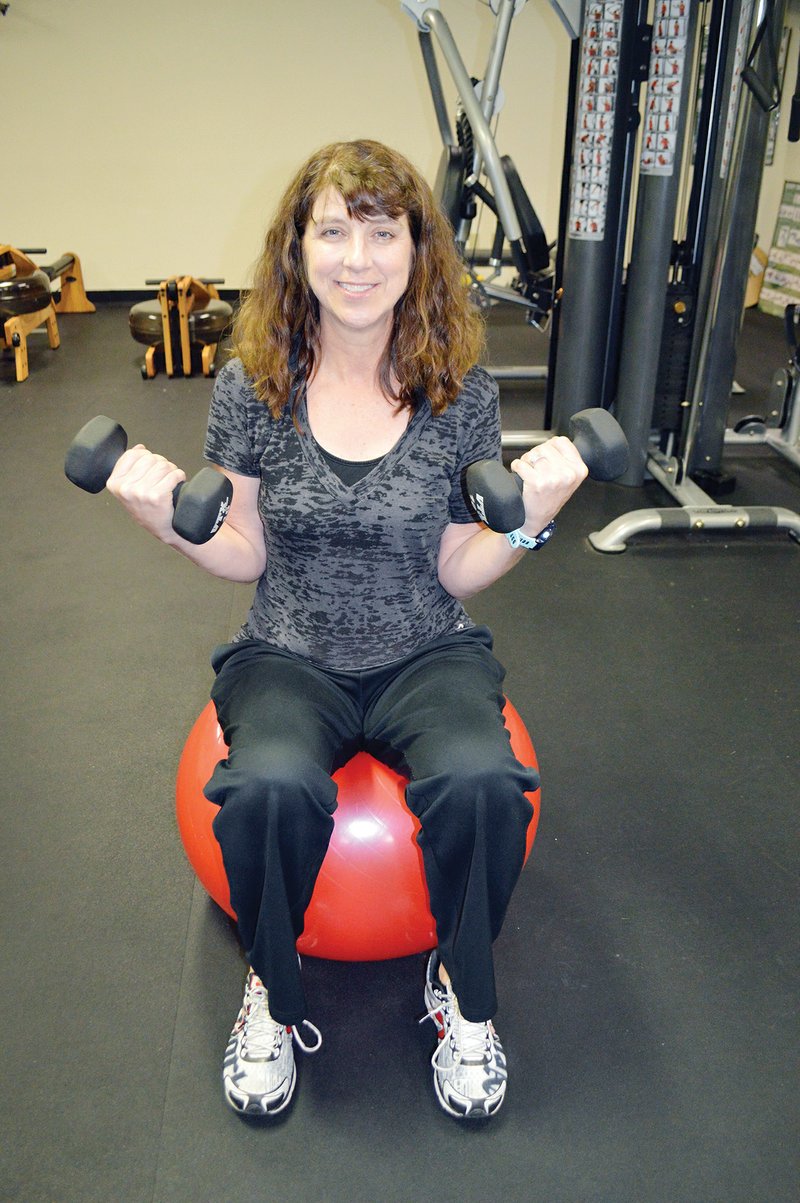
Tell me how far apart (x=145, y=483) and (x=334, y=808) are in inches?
17.8

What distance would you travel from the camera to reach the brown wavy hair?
126cm

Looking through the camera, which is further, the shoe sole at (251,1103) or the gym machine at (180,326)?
the gym machine at (180,326)

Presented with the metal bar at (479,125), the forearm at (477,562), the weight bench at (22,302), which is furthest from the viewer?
the weight bench at (22,302)

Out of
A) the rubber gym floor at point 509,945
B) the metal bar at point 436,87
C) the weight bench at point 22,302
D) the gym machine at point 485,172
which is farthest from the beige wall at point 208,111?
the rubber gym floor at point 509,945

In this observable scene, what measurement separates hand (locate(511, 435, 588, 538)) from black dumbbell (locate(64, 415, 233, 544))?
0.36m

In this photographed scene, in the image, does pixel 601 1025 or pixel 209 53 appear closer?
pixel 601 1025

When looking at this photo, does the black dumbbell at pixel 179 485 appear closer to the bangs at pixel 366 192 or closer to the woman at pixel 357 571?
the woman at pixel 357 571

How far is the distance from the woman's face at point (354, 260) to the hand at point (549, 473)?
0.28 metres

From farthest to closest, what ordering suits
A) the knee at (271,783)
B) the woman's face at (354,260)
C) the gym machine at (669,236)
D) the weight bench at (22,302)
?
the weight bench at (22,302) → the gym machine at (669,236) → the woman's face at (354,260) → the knee at (271,783)

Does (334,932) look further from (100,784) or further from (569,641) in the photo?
(569,641)

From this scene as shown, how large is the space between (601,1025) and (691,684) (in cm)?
102

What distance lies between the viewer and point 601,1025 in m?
1.39

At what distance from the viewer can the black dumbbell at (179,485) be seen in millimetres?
1113

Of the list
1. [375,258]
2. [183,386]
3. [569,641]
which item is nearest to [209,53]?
[183,386]
